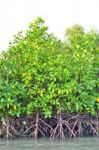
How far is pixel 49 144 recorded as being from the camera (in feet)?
39.0

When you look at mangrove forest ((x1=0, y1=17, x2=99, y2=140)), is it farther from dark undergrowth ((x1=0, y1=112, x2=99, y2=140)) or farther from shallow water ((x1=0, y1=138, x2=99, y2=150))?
shallow water ((x1=0, y1=138, x2=99, y2=150))

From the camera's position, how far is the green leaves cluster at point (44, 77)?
13.0 meters

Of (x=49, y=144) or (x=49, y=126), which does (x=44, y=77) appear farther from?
(x=49, y=144)

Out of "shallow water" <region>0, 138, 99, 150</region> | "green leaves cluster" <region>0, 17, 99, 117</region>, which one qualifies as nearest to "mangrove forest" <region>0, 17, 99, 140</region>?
"green leaves cluster" <region>0, 17, 99, 117</region>

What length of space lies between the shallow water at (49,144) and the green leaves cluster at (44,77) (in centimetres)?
80

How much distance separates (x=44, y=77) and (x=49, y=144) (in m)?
1.88

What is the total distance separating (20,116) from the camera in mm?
13297

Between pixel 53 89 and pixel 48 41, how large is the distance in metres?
1.59

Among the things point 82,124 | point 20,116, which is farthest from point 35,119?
point 82,124

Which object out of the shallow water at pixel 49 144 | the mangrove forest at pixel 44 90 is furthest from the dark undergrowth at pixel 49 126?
the shallow water at pixel 49 144

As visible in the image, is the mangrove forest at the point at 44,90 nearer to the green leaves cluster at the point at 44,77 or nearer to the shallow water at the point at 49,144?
the green leaves cluster at the point at 44,77

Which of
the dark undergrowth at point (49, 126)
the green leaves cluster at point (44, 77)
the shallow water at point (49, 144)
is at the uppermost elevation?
the green leaves cluster at point (44, 77)

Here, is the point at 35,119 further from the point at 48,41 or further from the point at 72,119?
the point at 48,41

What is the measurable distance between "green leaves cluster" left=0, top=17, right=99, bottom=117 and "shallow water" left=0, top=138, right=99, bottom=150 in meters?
0.80
